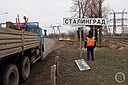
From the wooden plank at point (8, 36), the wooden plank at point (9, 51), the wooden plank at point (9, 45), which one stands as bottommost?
the wooden plank at point (9, 51)

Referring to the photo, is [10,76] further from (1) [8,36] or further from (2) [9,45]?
(1) [8,36]

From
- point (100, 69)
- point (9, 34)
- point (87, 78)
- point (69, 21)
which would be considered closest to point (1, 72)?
point (9, 34)

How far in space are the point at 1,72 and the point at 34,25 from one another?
25.5ft

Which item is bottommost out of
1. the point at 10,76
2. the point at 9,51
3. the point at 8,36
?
the point at 10,76

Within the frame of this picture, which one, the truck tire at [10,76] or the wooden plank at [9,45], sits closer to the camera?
the wooden plank at [9,45]

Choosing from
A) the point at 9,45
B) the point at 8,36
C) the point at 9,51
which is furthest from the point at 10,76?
the point at 8,36

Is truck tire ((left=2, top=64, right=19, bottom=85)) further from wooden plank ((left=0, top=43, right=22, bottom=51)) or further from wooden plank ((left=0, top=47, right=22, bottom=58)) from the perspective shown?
wooden plank ((left=0, top=43, right=22, bottom=51))

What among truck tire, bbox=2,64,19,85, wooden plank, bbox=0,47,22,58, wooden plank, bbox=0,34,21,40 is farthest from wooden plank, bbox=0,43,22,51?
truck tire, bbox=2,64,19,85

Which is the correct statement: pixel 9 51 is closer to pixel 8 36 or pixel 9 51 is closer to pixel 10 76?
pixel 8 36

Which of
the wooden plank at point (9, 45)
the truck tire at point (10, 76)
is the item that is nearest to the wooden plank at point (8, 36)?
the wooden plank at point (9, 45)

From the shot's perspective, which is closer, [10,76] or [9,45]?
[9,45]

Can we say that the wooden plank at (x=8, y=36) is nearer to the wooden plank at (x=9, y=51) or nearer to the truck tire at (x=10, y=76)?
the wooden plank at (x=9, y=51)

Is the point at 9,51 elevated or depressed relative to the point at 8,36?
depressed

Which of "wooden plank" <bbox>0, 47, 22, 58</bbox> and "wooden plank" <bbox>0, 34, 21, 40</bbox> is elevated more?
"wooden plank" <bbox>0, 34, 21, 40</bbox>
